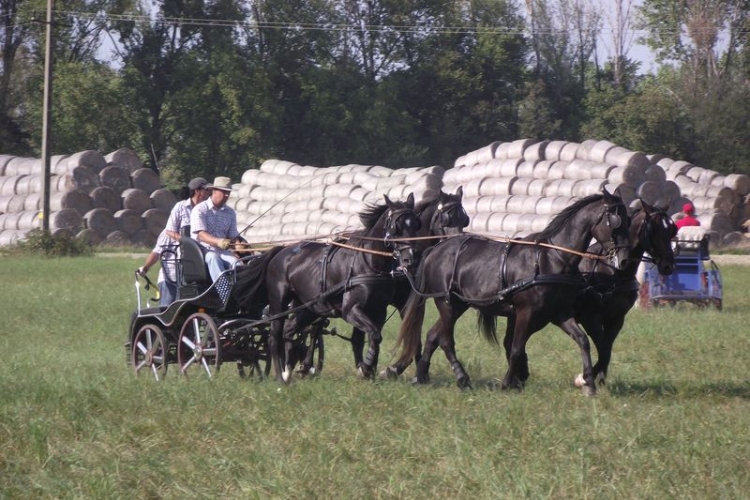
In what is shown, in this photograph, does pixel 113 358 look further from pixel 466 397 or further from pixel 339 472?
pixel 339 472

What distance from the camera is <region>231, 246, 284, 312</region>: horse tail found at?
11328 mm

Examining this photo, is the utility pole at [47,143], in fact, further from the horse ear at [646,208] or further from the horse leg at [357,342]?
the horse ear at [646,208]

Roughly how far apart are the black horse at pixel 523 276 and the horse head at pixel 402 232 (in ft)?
1.07

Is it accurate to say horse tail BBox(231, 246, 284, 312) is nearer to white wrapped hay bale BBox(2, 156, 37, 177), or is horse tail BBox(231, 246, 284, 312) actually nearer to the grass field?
the grass field

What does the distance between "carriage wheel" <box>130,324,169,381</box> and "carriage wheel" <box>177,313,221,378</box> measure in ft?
0.58

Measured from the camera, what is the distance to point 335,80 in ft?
A: 163

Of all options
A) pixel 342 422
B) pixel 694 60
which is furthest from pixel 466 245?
pixel 694 60

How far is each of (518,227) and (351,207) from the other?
3899 millimetres

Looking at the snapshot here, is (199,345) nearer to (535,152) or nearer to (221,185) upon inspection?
(221,185)

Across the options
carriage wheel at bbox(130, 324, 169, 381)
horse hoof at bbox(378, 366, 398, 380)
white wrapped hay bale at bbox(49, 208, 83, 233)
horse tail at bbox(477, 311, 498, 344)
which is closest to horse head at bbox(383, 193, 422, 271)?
horse tail at bbox(477, 311, 498, 344)

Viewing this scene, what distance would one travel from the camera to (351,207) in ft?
89.5

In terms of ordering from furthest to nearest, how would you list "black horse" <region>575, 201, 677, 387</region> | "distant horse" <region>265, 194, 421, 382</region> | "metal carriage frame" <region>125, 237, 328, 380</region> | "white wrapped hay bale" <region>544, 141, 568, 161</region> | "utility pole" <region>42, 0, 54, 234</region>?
"utility pole" <region>42, 0, 54, 234</region>
"white wrapped hay bale" <region>544, 141, 568, 161</region>
"metal carriage frame" <region>125, 237, 328, 380</region>
"distant horse" <region>265, 194, 421, 382</region>
"black horse" <region>575, 201, 677, 387</region>

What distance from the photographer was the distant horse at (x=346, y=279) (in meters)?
10.5

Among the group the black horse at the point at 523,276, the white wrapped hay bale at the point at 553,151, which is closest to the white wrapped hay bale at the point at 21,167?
the white wrapped hay bale at the point at 553,151
